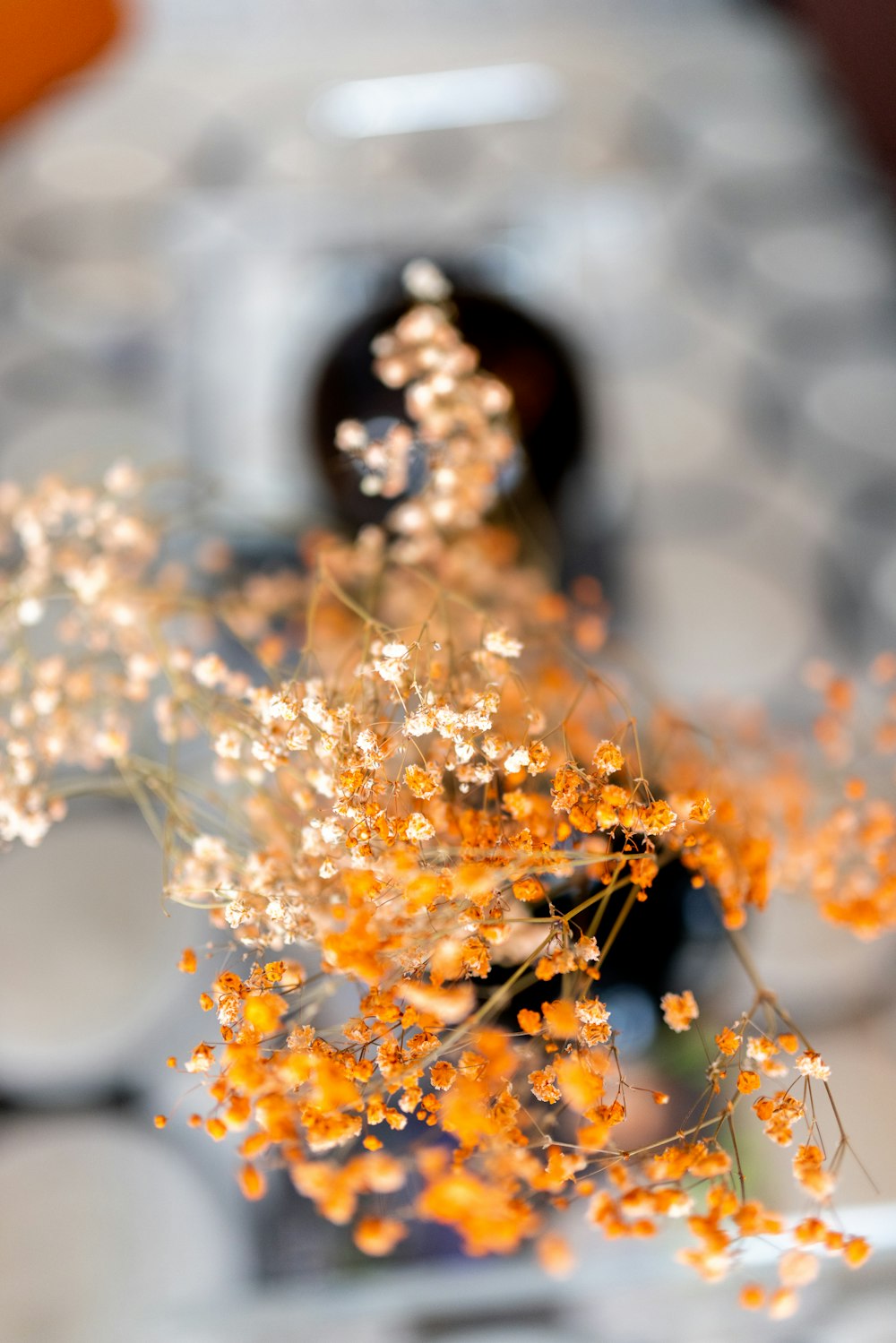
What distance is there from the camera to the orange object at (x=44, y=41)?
92 cm

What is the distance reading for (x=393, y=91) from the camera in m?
0.96

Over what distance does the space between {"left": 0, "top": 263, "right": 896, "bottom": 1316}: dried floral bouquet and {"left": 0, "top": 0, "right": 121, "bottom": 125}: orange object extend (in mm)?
615

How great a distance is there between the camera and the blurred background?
0.59m

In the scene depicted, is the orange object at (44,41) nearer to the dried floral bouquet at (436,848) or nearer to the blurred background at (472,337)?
the blurred background at (472,337)

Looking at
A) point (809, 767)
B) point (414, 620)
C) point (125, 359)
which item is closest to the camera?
point (414, 620)

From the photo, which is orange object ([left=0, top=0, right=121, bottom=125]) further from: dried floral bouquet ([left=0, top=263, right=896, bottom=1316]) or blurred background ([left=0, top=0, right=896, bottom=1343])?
dried floral bouquet ([left=0, top=263, right=896, bottom=1316])

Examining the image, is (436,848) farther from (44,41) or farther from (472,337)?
(44,41)

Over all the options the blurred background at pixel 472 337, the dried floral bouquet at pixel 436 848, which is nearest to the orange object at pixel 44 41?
the blurred background at pixel 472 337

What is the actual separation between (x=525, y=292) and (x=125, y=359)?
344mm

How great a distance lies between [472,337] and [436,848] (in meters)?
→ 0.37

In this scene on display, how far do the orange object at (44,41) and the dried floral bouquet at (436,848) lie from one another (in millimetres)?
615

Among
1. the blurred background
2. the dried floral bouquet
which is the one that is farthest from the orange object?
the dried floral bouquet

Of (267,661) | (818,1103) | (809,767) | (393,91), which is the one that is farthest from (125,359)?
(818,1103)

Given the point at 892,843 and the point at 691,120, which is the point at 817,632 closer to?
the point at 892,843
